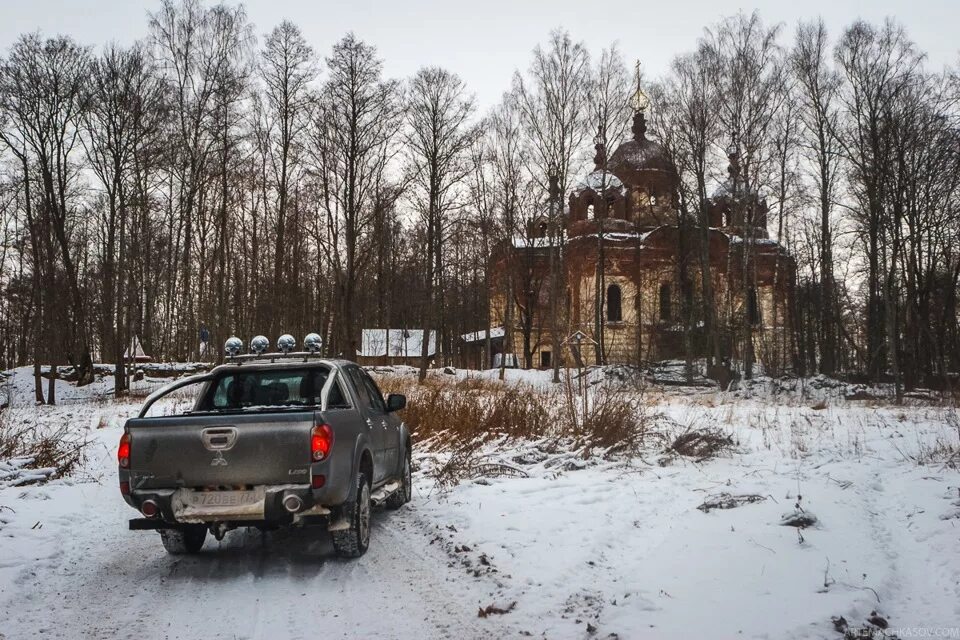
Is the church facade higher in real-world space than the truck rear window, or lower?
higher

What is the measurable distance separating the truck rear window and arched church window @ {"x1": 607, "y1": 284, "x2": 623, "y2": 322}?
3825 centimetres

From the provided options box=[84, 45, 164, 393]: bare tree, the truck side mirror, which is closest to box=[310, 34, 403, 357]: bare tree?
box=[84, 45, 164, 393]: bare tree

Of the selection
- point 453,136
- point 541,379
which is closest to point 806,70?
point 453,136

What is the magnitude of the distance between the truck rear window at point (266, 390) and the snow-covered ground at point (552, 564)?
135 centimetres

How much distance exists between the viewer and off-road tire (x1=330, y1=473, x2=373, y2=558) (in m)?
5.96

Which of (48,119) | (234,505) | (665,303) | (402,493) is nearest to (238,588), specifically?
(234,505)

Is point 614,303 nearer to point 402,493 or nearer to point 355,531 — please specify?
point 402,493

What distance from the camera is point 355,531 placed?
19.8 ft

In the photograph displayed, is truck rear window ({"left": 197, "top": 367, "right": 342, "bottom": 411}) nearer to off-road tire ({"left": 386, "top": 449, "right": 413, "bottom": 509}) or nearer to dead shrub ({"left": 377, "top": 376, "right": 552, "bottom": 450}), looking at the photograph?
off-road tire ({"left": 386, "top": 449, "right": 413, "bottom": 509})

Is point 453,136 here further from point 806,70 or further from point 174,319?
point 174,319

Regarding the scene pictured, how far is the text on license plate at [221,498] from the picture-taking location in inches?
219

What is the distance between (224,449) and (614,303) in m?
40.6

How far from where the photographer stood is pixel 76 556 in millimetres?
6430

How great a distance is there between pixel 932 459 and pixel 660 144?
27150mm
